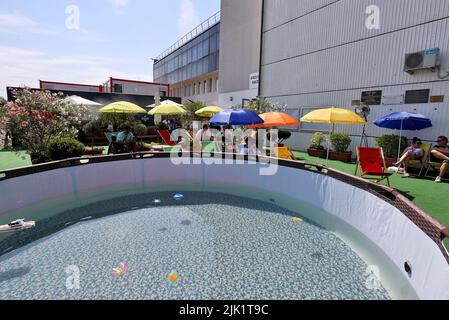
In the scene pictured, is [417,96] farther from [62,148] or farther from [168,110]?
[62,148]

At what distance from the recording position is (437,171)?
25.4 feet

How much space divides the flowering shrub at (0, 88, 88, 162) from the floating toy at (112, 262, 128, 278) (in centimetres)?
594

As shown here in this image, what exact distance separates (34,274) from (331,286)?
4074 mm

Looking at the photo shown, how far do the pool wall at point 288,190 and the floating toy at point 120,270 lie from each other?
10.2 ft

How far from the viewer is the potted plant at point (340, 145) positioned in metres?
10.6

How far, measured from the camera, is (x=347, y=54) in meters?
11.3

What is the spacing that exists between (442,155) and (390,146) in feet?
6.61

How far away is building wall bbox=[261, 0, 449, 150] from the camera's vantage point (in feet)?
28.0

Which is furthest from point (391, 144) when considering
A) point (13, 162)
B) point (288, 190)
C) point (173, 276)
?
point (13, 162)

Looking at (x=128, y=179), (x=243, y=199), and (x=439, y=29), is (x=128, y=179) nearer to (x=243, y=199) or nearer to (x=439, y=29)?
(x=243, y=199)

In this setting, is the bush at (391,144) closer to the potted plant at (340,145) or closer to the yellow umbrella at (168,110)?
the potted plant at (340,145)

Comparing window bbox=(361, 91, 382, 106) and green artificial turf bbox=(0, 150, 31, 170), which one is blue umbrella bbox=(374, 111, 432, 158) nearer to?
window bbox=(361, 91, 382, 106)

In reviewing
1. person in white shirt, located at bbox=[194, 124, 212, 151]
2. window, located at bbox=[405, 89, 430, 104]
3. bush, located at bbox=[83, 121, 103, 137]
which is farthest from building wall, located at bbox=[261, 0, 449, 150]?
bush, located at bbox=[83, 121, 103, 137]

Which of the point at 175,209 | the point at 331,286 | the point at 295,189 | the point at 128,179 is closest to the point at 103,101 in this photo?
the point at 128,179
